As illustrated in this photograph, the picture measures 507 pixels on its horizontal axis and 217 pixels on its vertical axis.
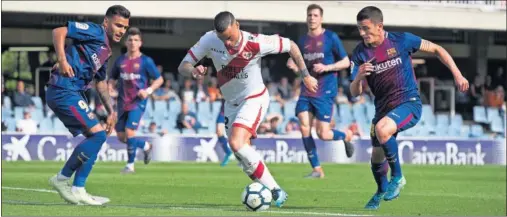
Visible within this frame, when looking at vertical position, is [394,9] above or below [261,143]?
above

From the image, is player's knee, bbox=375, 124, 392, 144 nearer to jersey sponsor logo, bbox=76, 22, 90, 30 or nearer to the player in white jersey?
the player in white jersey

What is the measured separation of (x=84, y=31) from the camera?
40.5ft

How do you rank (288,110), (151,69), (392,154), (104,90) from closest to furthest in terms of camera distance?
(392,154) → (104,90) → (151,69) → (288,110)

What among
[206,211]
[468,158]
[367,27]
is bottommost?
[468,158]

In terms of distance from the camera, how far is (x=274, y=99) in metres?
32.5

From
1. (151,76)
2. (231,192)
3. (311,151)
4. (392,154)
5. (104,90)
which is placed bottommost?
(311,151)

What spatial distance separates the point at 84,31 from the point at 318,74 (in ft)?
24.6

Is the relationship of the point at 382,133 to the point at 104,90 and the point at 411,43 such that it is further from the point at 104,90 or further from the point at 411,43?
the point at 104,90

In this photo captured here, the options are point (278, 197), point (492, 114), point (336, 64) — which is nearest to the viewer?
point (278, 197)

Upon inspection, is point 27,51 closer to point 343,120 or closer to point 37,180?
point 343,120

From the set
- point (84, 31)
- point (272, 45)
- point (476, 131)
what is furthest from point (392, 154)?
point (476, 131)

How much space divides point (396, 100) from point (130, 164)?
857cm

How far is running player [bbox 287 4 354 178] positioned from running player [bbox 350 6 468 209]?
5.78 metres

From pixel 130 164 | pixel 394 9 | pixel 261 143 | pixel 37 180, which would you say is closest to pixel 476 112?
pixel 394 9
